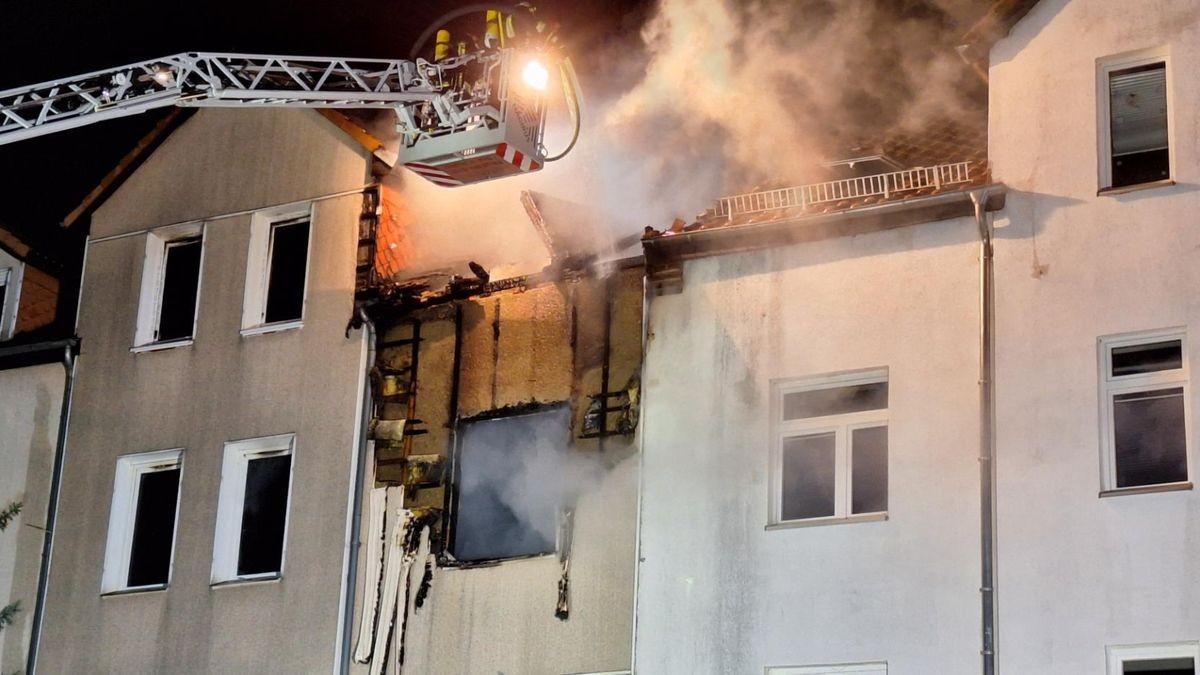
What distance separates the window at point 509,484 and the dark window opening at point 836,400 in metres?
2.65


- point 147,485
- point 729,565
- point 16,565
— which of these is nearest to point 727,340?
point 729,565

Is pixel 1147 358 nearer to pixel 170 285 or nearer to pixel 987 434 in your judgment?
pixel 987 434

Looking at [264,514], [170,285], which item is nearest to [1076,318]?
[264,514]

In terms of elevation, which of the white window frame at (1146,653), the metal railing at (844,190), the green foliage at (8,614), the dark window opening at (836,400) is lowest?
the white window frame at (1146,653)

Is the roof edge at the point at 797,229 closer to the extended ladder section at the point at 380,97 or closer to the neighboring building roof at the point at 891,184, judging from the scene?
the neighboring building roof at the point at 891,184

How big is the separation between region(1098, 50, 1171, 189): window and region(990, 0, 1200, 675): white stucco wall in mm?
129

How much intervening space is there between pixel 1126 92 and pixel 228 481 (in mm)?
10777

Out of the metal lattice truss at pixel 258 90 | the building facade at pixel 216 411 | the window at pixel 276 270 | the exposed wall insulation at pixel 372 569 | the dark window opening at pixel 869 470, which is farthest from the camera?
the window at pixel 276 270

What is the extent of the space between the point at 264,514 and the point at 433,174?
4.42 metres

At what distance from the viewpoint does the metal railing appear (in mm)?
16250

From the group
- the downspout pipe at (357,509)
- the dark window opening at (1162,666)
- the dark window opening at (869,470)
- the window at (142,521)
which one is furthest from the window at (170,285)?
the dark window opening at (1162,666)

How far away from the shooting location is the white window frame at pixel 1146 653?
1332 cm

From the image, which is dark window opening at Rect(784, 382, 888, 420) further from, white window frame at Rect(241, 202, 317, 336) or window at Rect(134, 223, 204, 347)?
window at Rect(134, 223, 204, 347)

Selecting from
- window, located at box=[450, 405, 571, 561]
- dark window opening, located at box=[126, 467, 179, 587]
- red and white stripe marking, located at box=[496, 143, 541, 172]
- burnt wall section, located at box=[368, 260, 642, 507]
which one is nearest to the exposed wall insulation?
burnt wall section, located at box=[368, 260, 642, 507]
